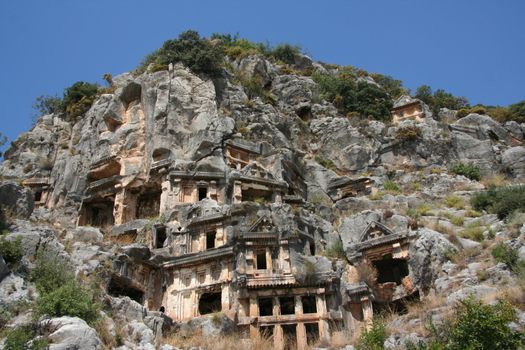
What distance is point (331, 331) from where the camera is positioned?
88.7ft

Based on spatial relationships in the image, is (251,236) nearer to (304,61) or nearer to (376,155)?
(376,155)

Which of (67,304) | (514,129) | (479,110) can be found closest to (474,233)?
(67,304)

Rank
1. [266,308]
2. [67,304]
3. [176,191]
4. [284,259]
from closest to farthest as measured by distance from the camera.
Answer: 1. [67,304]
2. [266,308]
3. [284,259]
4. [176,191]

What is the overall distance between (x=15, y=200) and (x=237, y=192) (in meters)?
15.7

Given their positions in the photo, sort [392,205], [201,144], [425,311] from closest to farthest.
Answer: [425,311] < [392,205] < [201,144]

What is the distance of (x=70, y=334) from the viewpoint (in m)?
15.0

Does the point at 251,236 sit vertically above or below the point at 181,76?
below

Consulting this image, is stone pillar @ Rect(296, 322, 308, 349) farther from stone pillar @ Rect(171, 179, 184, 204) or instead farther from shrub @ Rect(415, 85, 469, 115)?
shrub @ Rect(415, 85, 469, 115)

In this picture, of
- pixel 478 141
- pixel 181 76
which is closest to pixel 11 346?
pixel 181 76

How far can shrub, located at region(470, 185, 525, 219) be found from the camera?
2820 centimetres

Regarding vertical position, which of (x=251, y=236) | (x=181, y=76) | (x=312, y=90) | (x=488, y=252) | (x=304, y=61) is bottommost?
(x=488, y=252)

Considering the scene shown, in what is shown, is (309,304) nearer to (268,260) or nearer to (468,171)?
(268,260)

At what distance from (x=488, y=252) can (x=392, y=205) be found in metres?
9.95

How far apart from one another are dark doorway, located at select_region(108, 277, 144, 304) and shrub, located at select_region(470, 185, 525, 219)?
769 inches
